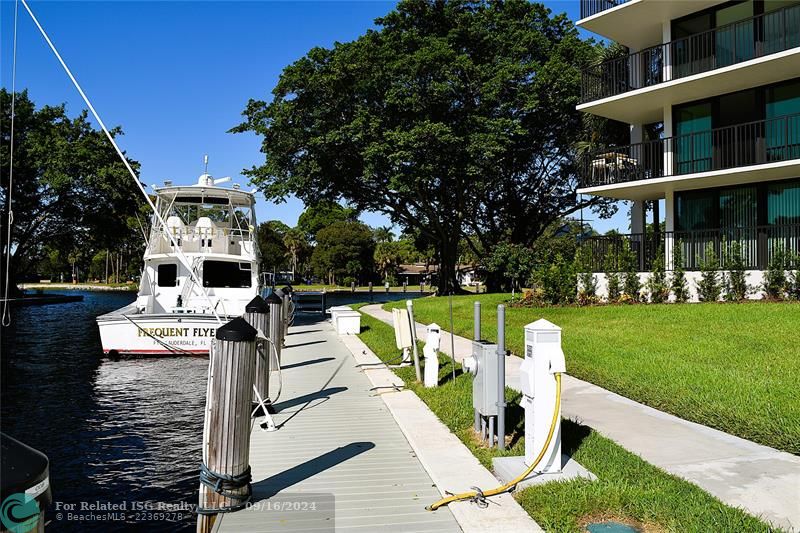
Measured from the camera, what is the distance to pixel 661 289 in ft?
59.1

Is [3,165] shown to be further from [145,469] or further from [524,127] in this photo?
[145,469]

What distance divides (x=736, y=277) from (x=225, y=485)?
16.0m

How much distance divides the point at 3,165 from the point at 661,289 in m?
45.5

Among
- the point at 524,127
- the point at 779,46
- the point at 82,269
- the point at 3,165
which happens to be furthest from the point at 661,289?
the point at 82,269

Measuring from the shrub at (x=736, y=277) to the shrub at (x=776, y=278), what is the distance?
557 millimetres

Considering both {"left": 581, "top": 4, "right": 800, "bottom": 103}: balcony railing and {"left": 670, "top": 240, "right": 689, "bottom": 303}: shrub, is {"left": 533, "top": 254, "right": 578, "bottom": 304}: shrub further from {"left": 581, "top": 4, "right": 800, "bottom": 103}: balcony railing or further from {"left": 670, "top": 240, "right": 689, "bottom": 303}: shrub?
{"left": 581, "top": 4, "right": 800, "bottom": 103}: balcony railing

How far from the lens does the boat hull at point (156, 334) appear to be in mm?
16281

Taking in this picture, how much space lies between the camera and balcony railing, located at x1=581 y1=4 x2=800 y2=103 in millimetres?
18006

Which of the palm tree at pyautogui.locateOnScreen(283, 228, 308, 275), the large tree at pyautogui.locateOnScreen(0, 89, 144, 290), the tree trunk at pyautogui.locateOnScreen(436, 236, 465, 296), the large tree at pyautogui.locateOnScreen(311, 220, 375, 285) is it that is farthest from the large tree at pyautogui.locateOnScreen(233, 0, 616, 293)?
the palm tree at pyautogui.locateOnScreen(283, 228, 308, 275)

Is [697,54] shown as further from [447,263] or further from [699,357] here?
[447,263]

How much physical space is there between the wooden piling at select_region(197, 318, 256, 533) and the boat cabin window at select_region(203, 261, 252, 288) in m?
15.6

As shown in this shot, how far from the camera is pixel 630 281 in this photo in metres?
18.6

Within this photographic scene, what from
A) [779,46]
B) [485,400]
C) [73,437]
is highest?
[779,46]

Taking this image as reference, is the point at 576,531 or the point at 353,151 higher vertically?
the point at 353,151
